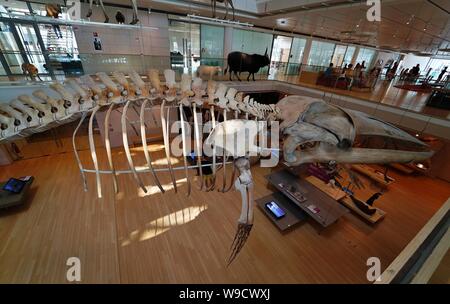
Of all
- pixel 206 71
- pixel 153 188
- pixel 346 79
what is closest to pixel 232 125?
pixel 153 188

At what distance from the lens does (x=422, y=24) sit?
22.5 ft

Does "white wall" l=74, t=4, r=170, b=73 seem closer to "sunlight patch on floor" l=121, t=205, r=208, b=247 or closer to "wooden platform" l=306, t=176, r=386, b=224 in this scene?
"sunlight patch on floor" l=121, t=205, r=208, b=247

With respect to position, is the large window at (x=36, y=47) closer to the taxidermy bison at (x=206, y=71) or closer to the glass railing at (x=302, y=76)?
the glass railing at (x=302, y=76)

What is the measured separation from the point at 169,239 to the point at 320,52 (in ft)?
56.8

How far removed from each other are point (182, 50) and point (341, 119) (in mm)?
10854

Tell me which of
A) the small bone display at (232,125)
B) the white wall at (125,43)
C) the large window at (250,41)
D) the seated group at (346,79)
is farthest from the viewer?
the large window at (250,41)

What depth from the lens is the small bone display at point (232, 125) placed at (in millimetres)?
1733

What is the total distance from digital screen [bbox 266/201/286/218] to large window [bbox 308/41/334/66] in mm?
14059

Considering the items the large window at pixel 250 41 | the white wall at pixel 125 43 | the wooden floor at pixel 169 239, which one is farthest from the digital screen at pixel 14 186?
the large window at pixel 250 41

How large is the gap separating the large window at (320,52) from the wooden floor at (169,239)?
12.7m

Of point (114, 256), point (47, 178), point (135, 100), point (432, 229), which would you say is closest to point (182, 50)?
point (47, 178)

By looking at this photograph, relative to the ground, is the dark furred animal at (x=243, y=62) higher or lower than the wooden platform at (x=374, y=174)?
higher

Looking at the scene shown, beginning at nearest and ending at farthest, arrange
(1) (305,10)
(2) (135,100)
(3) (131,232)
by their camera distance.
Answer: (2) (135,100), (3) (131,232), (1) (305,10)
